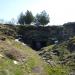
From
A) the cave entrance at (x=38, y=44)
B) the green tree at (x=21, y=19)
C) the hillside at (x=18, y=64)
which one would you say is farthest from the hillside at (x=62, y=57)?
the green tree at (x=21, y=19)

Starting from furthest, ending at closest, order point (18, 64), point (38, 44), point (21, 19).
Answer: point (21, 19) < point (38, 44) < point (18, 64)

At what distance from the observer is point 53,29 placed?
78.5 meters

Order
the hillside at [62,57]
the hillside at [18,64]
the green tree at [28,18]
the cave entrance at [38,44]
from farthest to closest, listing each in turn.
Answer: the green tree at [28,18], the cave entrance at [38,44], the hillside at [62,57], the hillside at [18,64]

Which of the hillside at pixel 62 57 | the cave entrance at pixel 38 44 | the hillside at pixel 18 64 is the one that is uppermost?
the hillside at pixel 18 64

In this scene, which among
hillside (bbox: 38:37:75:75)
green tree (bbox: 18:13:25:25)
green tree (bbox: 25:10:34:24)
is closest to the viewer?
hillside (bbox: 38:37:75:75)

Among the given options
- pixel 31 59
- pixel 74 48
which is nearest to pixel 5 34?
pixel 31 59

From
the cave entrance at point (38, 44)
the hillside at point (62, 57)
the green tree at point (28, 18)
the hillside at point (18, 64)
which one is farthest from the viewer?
the green tree at point (28, 18)

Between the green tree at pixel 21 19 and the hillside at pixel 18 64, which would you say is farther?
the green tree at pixel 21 19

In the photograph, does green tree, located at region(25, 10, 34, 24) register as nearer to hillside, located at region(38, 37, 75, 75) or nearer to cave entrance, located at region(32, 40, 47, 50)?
cave entrance, located at region(32, 40, 47, 50)

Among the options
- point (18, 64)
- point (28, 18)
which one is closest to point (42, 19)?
point (28, 18)

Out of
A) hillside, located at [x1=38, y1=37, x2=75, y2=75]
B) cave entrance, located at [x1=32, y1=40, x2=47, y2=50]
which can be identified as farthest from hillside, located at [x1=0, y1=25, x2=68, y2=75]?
cave entrance, located at [x1=32, y1=40, x2=47, y2=50]

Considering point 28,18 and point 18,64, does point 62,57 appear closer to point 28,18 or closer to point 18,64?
point 18,64

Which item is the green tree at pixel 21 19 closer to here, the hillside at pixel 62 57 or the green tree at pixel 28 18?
the green tree at pixel 28 18

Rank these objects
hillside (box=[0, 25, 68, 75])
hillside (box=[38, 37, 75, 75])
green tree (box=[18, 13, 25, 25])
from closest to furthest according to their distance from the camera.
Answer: hillside (box=[0, 25, 68, 75]) < hillside (box=[38, 37, 75, 75]) < green tree (box=[18, 13, 25, 25])
